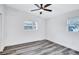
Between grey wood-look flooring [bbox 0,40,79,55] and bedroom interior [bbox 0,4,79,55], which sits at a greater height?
bedroom interior [bbox 0,4,79,55]

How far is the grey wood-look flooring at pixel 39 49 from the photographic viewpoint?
54.6 inches

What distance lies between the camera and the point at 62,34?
4.67 feet

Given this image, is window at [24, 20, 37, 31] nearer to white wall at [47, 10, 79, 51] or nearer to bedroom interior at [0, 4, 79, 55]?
bedroom interior at [0, 4, 79, 55]

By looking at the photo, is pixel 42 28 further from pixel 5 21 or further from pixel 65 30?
pixel 5 21

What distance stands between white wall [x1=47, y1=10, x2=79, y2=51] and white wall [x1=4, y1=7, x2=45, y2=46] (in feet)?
0.43

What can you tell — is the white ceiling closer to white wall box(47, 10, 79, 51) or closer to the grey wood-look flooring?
white wall box(47, 10, 79, 51)

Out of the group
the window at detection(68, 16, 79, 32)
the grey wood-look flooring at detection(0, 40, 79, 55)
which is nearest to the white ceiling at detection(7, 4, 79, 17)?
the window at detection(68, 16, 79, 32)

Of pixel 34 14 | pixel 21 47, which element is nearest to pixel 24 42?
pixel 21 47

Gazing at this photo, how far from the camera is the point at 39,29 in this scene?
147 centimetres

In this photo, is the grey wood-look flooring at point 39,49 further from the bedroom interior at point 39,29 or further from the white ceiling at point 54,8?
the white ceiling at point 54,8

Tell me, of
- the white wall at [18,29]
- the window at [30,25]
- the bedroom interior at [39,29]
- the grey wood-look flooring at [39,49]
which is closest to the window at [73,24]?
the bedroom interior at [39,29]

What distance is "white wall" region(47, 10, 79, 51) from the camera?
1.36m

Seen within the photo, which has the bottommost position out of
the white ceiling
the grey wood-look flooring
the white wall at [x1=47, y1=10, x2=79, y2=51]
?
the grey wood-look flooring

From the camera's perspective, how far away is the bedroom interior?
136 cm
